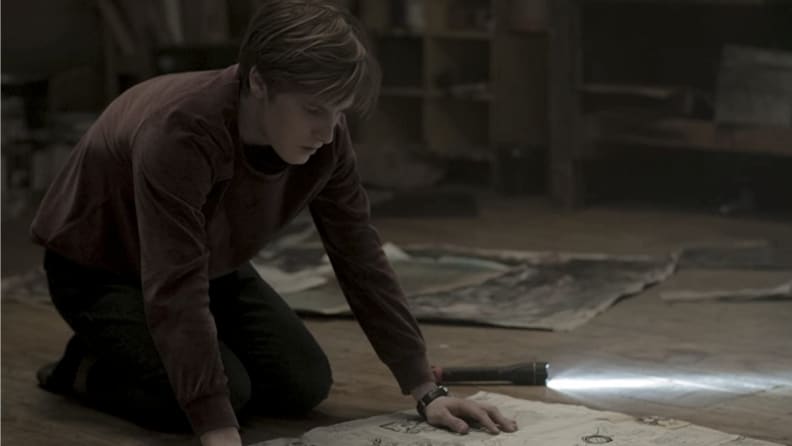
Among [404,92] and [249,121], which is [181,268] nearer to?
[249,121]

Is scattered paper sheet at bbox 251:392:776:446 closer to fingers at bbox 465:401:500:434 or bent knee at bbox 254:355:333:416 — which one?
fingers at bbox 465:401:500:434

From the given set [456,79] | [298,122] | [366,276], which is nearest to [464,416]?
[366,276]

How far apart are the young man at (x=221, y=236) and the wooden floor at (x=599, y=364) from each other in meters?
0.07

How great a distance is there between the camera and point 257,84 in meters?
1.79

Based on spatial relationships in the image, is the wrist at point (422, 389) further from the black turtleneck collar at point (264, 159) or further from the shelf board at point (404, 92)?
the shelf board at point (404, 92)

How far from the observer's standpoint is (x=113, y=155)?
201 centimetres

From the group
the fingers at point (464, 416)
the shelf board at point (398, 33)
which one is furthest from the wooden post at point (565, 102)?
the fingers at point (464, 416)

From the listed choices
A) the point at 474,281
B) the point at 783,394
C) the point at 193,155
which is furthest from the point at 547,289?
the point at 193,155

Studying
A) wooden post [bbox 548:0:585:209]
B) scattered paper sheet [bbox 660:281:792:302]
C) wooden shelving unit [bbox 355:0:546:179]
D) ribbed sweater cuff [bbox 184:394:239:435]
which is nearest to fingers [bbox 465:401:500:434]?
ribbed sweater cuff [bbox 184:394:239:435]

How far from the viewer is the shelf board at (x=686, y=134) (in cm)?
378

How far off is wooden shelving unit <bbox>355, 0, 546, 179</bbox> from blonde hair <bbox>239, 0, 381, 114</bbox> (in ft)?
8.29

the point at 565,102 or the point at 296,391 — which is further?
the point at 565,102

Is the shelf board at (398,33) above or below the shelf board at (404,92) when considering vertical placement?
→ above

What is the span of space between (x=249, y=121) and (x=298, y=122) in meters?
0.11
